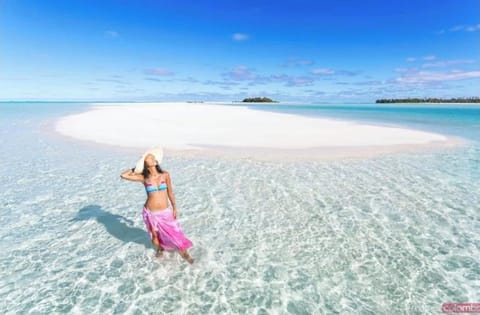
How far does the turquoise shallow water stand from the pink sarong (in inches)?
13.9

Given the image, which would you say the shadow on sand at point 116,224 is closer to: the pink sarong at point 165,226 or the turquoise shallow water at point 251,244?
the turquoise shallow water at point 251,244

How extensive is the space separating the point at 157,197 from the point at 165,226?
478 millimetres

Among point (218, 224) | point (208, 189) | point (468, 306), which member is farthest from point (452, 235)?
point (208, 189)

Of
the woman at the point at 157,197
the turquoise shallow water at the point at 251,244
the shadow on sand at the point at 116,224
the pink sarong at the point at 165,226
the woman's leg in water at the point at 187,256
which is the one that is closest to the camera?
the turquoise shallow water at the point at 251,244

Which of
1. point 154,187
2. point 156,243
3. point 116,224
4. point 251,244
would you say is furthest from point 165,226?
point 116,224

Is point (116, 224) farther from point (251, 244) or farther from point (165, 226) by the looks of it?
point (251, 244)

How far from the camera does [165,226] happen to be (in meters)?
4.09

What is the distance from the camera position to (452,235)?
5.17 meters

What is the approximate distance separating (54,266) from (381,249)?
5.27m

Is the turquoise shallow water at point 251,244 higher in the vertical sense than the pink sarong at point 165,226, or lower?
lower

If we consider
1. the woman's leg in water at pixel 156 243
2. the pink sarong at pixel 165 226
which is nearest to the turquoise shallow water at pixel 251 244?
the woman's leg in water at pixel 156 243

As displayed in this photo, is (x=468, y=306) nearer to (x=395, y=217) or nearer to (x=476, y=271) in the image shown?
(x=476, y=271)

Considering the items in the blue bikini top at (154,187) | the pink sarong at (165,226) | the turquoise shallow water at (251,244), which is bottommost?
the turquoise shallow water at (251,244)

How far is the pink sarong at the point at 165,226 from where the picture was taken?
400 centimetres
